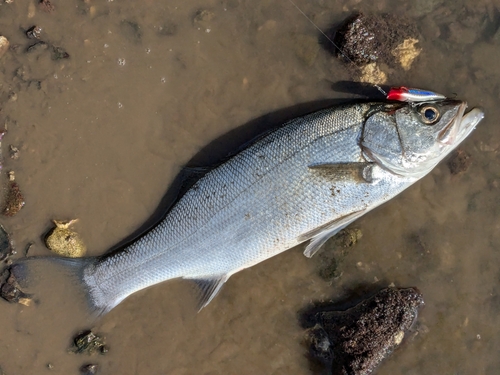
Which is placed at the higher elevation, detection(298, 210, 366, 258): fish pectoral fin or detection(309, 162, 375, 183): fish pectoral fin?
detection(309, 162, 375, 183): fish pectoral fin

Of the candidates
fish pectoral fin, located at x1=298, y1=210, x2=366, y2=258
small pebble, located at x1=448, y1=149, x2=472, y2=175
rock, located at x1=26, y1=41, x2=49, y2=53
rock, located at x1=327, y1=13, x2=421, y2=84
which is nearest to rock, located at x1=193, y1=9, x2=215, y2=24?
rock, located at x1=327, y1=13, x2=421, y2=84

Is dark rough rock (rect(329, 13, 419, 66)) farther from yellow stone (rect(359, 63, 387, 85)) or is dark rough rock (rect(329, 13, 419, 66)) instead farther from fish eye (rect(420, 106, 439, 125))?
fish eye (rect(420, 106, 439, 125))

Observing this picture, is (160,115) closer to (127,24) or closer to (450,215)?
(127,24)

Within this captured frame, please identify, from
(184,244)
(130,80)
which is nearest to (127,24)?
(130,80)

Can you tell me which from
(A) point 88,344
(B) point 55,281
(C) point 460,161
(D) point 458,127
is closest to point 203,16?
(D) point 458,127

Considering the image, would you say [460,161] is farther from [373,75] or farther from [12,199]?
[12,199]
